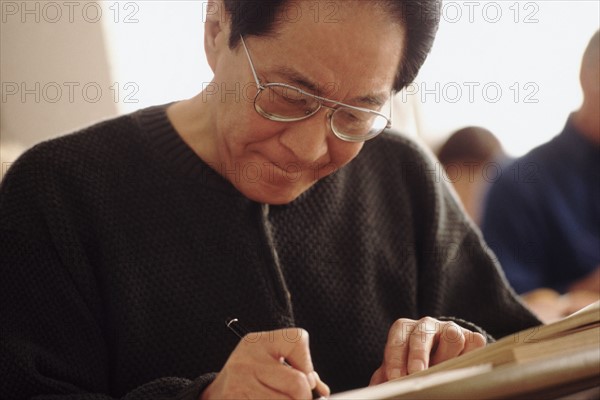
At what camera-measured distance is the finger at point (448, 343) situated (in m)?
0.91

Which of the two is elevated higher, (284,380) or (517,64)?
(517,64)

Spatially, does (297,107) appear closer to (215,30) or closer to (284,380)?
(215,30)

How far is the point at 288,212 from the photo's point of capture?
1.16 metres

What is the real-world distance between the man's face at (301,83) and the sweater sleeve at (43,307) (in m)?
0.29

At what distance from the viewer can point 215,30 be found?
99 cm

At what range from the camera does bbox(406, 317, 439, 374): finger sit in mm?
864

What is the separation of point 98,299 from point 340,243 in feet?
1.41

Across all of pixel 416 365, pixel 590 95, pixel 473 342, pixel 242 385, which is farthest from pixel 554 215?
pixel 242 385

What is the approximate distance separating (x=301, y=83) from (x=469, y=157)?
49.6 inches

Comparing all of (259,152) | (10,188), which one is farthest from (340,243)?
(10,188)

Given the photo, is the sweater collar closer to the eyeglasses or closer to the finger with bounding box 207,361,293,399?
the eyeglasses

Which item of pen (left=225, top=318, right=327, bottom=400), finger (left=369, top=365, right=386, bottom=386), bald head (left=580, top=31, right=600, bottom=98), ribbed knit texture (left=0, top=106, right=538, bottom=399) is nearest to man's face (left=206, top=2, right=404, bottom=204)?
ribbed knit texture (left=0, top=106, right=538, bottom=399)

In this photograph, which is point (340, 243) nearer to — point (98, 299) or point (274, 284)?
point (274, 284)

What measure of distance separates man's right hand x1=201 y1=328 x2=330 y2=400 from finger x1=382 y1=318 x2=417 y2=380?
0.16 meters
